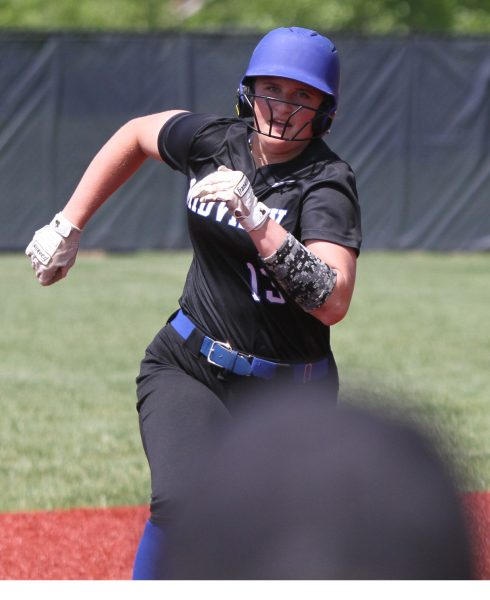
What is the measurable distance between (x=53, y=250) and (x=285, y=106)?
986 mm

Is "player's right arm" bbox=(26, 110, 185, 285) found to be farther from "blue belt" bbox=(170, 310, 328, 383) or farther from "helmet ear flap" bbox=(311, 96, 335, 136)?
"helmet ear flap" bbox=(311, 96, 335, 136)

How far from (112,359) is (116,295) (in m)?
3.25

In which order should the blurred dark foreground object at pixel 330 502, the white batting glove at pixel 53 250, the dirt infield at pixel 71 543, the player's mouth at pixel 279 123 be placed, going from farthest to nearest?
the dirt infield at pixel 71 543, the white batting glove at pixel 53 250, the player's mouth at pixel 279 123, the blurred dark foreground object at pixel 330 502

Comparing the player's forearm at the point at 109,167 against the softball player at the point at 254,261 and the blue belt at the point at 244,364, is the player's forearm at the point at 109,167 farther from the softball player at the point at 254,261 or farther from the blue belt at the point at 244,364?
the blue belt at the point at 244,364

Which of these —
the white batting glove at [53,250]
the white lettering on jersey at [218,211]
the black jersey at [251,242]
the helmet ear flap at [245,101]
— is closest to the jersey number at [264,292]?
the black jersey at [251,242]

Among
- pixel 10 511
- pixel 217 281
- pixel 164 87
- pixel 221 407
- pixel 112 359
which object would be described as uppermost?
pixel 217 281

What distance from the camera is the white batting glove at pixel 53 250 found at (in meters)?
3.87

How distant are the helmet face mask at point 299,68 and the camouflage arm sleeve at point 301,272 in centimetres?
52

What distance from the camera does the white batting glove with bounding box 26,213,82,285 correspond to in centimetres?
387

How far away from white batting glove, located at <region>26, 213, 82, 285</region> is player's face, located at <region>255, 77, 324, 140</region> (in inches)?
33.2

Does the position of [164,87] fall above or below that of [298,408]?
below
